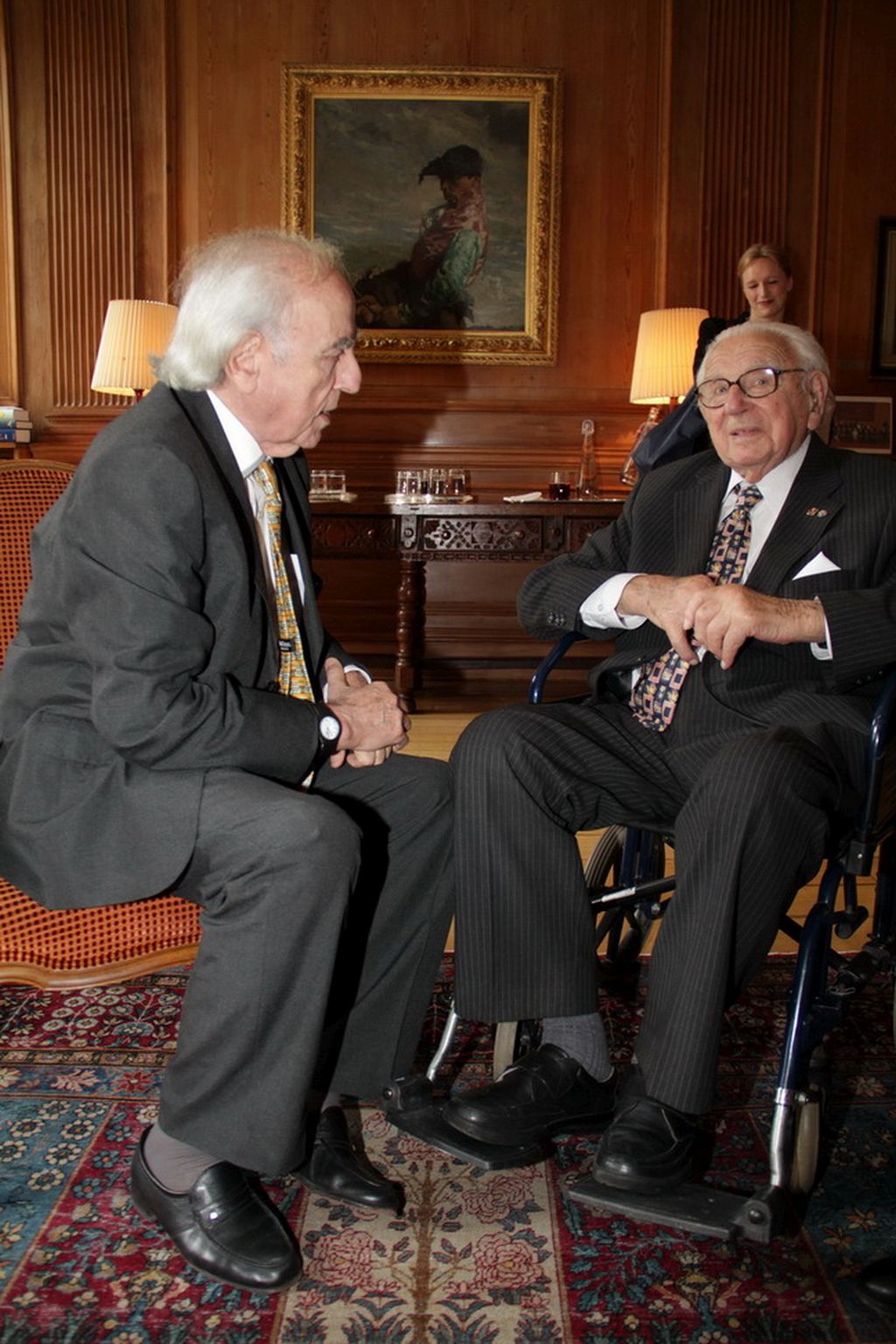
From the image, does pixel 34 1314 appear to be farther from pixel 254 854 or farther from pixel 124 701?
pixel 124 701

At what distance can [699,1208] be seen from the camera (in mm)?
1598

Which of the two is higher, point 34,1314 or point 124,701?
point 124,701

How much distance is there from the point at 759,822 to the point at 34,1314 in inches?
43.3

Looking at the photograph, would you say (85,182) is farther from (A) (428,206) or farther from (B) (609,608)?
(B) (609,608)

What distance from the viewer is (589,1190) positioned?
1.64 meters

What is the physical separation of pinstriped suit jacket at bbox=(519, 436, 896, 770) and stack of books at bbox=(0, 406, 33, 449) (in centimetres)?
398

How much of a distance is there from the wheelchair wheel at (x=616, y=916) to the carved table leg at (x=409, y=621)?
2620mm

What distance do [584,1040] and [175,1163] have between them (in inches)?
25.7

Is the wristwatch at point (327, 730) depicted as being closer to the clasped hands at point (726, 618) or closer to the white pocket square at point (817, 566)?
the clasped hands at point (726, 618)

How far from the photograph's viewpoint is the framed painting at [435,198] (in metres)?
5.61

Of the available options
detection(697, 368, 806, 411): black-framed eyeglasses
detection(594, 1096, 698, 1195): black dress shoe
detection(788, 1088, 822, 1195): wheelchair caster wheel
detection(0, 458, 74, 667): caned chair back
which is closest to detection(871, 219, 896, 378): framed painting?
detection(697, 368, 806, 411): black-framed eyeglasses

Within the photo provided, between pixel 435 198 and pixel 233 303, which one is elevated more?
pixel 435 198

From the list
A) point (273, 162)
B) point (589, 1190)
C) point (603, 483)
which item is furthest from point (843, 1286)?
point (273, 162)

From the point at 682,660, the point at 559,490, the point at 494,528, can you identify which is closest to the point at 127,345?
the point at 494,528
